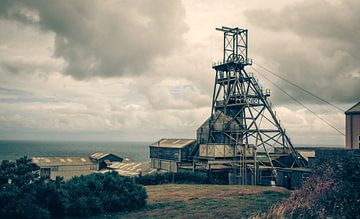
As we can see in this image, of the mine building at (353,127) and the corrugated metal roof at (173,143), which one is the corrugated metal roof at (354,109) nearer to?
the mine building at (353,127)

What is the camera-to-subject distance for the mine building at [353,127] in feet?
119

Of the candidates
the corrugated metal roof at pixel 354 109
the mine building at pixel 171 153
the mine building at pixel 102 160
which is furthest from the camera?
the mine building at pixel 102 160

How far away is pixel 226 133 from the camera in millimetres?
48188

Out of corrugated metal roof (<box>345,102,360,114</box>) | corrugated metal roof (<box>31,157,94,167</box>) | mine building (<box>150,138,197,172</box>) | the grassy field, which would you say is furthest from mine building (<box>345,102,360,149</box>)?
corrugated metal roof (<box>31,157,94,167</box>)

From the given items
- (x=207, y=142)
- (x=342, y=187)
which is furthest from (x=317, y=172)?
(x=207, y=142)

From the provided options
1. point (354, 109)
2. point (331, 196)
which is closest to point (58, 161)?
point (354, 109)

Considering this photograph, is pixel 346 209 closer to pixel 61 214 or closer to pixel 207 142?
pixel 61 214

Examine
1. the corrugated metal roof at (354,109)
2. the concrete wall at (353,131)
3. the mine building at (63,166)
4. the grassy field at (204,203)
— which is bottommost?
the mine building at (63,166)

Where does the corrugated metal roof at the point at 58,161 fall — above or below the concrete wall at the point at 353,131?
below

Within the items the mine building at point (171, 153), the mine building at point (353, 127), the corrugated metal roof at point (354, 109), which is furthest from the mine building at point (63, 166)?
the corrugated metal roof at point (354, 109)

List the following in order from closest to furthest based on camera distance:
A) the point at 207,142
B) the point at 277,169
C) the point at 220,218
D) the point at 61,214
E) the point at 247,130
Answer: the point at 220,218, the point at 61,214, the point at 277,169, the point at 247,130, the point at 207,142

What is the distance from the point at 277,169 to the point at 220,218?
22413mm

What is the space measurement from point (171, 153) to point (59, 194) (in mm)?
31671

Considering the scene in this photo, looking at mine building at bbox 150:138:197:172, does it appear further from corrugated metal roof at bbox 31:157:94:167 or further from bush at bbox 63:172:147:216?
bush at bbox 63:172:147:216
